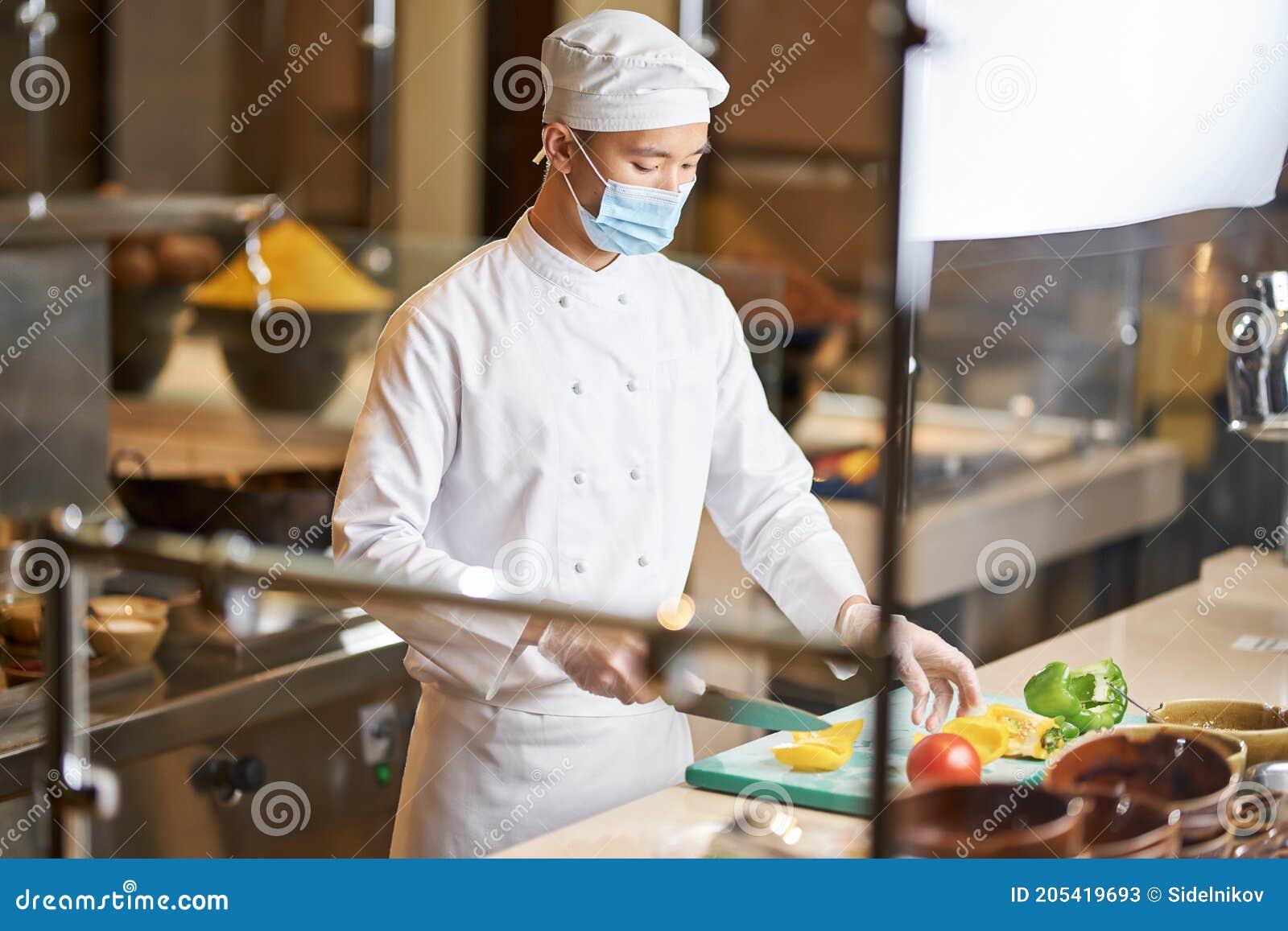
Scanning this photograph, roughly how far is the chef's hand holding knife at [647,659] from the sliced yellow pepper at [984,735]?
0.01 metres

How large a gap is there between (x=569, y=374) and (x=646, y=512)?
15cm

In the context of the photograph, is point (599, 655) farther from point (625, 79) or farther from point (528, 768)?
point (625, 79)

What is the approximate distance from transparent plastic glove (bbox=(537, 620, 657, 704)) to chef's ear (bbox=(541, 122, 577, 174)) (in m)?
0.47

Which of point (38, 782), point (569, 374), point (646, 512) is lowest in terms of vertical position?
point (38, 782)

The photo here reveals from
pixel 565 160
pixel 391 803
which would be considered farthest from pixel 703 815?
pixel 391 803

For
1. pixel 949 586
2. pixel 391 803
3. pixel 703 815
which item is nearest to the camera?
pixel 703 815

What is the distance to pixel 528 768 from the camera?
1.38 metres

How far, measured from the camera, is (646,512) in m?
1.43

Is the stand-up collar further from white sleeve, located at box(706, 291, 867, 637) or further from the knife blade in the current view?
the knife blade

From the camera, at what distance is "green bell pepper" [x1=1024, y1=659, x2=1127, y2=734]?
1321 millimetres

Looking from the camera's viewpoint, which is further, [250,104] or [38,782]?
[250,104]

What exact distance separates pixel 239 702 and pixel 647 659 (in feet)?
2.93

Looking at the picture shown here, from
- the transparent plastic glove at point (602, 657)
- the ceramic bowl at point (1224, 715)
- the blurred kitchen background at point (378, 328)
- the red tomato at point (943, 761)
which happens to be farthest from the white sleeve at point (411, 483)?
the ceramic bowl at point (1224, 715)

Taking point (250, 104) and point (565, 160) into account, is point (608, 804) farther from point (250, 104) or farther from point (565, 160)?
point (250, 104)
